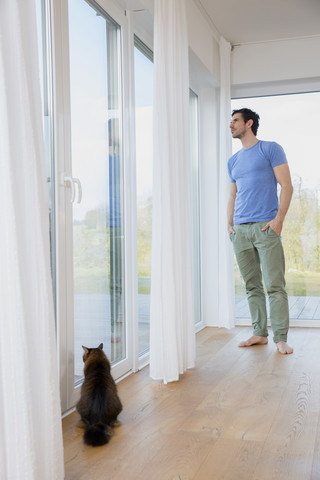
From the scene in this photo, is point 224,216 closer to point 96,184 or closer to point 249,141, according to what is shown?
point 249,141

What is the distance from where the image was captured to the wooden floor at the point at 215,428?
6.33 ft

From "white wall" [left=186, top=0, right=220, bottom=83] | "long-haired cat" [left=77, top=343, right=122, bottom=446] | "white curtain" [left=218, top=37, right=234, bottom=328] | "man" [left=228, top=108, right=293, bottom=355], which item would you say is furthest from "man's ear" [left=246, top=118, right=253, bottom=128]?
"long-haired cat" [left=77, top=343, right=122, bottom=446]

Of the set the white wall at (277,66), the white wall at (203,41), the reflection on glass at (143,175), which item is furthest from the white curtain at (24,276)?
the white wall at (277,66)

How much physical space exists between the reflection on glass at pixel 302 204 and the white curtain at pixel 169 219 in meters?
1.96

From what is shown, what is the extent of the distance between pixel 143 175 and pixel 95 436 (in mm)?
2022

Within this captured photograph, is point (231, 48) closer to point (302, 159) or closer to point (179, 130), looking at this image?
point (302, 159)

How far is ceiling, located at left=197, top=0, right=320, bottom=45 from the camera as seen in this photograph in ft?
14.3

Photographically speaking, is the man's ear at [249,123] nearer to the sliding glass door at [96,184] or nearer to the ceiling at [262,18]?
the ceiling at [262,18]

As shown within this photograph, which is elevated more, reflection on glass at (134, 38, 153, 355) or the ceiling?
the ceiling

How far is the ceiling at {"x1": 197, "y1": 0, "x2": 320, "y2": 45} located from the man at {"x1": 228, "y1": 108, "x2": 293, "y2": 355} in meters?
0.91

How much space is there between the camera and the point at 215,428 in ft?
7.71

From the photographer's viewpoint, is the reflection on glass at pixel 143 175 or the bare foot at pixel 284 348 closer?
the reflection on glass at pixel 143 175

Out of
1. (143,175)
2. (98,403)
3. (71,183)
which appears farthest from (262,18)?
(98,403)

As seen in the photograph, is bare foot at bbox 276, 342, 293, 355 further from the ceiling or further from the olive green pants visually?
the ceiling
